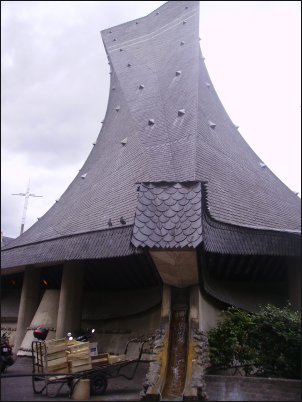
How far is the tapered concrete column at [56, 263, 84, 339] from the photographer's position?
34.1ft

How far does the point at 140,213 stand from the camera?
7.45 m

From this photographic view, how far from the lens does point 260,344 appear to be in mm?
7211

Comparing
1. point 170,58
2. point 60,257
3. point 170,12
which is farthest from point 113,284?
point 170,12

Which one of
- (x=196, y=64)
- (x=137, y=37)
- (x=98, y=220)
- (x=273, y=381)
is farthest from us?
(x=137, y=37)

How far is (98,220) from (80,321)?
Result: 2.74 meters

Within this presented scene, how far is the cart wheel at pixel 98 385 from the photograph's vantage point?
671 centimetres

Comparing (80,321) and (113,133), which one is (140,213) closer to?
(80,321)

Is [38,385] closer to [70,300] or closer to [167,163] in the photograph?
[70,300]

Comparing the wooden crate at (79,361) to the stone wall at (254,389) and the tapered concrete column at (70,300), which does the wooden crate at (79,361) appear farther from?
the tapered concrete column at (70,300)

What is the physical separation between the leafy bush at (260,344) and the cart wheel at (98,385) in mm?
1898

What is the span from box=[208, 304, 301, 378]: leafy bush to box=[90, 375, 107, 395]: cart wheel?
74.7 inches

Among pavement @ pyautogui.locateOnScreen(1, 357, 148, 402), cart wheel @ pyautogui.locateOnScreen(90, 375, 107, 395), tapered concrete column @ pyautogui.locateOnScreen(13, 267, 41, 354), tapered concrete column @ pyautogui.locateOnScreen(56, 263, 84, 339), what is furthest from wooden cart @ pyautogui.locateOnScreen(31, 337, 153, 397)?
tapered concrete column @ pyautogui.locateOnScreen(13, 267, 41, 354)

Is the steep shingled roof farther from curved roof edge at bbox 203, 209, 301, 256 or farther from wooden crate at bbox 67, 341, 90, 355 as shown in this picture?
wooden crate at bbox 67, 341, 90, 355

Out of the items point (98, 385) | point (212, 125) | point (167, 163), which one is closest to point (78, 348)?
point (98, 385)
